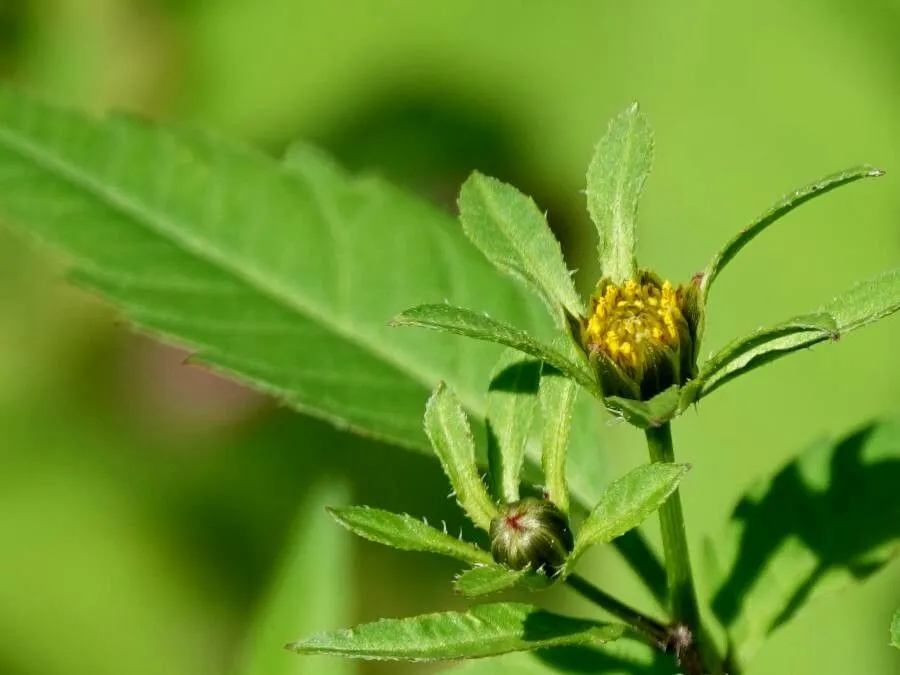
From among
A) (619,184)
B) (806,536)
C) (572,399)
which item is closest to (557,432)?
(572,399)

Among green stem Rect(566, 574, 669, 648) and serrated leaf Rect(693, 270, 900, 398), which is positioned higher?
serrated leaf Rect(693, 270, 900, 398)

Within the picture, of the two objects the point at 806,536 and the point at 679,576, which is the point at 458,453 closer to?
the point at 679,576

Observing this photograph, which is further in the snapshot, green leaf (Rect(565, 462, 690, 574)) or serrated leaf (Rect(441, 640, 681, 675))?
serrated leaf (Rect(441, 640, 681, 675))

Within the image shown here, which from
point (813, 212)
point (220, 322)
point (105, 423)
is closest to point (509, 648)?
point (220, 322)

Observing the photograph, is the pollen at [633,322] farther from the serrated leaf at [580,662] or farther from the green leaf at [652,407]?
the serrated leaf at [580,662]

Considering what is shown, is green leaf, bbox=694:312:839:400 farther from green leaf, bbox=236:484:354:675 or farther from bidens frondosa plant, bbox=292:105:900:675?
green leaf, bbox=236:484:354:675

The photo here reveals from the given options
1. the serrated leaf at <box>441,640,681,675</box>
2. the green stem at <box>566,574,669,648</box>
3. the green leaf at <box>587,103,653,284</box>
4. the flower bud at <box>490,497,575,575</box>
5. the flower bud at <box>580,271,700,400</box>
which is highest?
the green leaf at <box>587,103,653,284</box>

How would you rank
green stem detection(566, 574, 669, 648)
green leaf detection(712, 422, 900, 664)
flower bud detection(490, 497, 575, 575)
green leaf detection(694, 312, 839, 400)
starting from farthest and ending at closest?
green leaf detection(712, 422, 900, 664), green stem detection(566, 574, 669, 648), flower bud detection(490, 497, 575, 575), green leaf detection(694, 312, 839, 400)

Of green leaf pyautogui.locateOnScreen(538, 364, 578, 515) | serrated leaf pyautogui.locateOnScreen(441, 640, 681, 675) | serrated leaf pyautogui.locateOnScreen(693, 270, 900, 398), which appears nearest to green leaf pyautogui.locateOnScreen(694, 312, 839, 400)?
serrated leaf pyautogui.locateOnScreen(693, 270, 900, 398)
